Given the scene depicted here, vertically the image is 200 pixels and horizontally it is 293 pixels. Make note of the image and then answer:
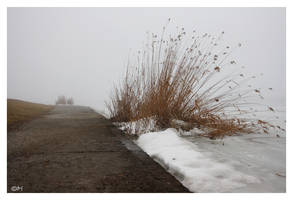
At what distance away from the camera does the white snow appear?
71 centimetres

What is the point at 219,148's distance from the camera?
1183mm

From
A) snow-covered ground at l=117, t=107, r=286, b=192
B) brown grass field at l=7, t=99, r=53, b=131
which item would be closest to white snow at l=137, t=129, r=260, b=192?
snow-covered ground at l=117, t=107, r=286, b=192

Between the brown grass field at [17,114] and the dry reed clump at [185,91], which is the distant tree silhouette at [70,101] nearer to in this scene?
the brown grass field at [17,114]

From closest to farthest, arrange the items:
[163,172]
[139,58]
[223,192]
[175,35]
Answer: [223,192]
[163,172]
[175,35]
[139,58]

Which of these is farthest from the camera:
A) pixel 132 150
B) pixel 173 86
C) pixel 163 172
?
pixel 173 86

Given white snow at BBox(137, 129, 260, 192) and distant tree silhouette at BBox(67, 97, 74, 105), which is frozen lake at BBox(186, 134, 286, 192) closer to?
white snow at BBox(137, 129, 260, 192)

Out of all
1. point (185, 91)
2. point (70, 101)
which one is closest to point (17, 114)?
point (185, 91)

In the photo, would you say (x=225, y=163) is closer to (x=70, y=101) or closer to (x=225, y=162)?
(x=225, y=162)

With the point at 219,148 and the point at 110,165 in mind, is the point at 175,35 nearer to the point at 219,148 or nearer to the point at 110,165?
the point at 219,148

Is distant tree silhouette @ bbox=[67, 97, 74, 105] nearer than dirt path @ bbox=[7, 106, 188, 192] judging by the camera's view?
No

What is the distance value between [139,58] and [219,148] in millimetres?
1110
